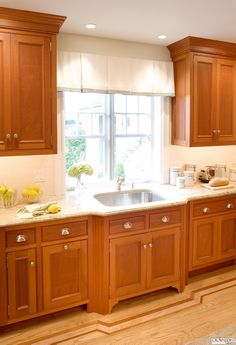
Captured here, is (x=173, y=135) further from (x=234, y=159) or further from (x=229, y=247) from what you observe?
(x=229, y=247)

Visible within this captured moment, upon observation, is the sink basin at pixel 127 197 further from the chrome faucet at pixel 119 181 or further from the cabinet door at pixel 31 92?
the cabinet door at pixel 31 92

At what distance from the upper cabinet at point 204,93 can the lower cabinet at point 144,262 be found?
1.10 meters

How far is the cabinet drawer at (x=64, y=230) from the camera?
8.39ft

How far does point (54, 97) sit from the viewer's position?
8.98 ft

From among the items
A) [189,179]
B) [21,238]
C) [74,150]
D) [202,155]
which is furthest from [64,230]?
[202,155]

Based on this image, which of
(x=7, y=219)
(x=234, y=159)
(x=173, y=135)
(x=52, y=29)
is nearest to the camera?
(x=7, y=219)

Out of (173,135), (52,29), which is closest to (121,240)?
(173,135)

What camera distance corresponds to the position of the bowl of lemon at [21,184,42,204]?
9.39ft

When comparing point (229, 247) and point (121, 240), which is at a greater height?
point (121, 240)

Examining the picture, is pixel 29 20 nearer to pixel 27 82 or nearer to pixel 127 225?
pixel 27 82

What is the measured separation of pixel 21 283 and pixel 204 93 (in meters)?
2.54

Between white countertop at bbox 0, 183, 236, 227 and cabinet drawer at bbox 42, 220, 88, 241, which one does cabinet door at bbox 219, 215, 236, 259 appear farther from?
cabinet drawer at bbox 42, 220, 88, 241

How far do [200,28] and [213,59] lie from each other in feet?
1.82

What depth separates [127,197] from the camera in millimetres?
3434
